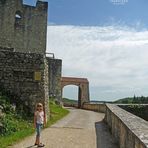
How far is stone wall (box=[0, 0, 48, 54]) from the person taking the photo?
3078cm

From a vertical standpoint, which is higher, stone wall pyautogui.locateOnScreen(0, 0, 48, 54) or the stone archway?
stone wall pyautogui.locateOnScreen(0, 0, 48, 54)

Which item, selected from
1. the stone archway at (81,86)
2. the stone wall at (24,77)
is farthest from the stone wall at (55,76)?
the stone wall at (24,77)

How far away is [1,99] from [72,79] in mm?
30637

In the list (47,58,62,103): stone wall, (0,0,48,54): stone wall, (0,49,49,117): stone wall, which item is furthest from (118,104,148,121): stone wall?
(0,0,48,54): stone wall

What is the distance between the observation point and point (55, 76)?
108ft

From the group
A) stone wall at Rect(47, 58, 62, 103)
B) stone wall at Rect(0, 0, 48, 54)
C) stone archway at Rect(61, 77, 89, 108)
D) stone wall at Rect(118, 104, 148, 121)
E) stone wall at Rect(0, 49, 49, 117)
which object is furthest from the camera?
stone archway at Rect(61, 77, 89, 108)

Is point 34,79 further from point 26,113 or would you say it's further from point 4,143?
point 4,143

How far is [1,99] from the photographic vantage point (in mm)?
12242

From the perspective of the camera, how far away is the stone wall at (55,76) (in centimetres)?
3278

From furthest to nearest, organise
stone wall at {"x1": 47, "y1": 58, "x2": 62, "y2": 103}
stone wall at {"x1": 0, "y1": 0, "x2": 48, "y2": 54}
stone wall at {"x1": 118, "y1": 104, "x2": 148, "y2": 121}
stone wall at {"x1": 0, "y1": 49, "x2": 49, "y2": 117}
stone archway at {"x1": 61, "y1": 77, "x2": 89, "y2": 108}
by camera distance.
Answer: stone archway at {"x1": 61, "y1": 77, "x2": 89, "y2": 108} → stone wall at {"x1": 47, "y1": 58, "x2": 62, "y2": 103} → stone wall at {"x1": 0, "y1": 0, "x2": 48, "y2": 54} → stone wall at {"x1": 118, "y1": 104, "x2": 148, "y2": 121} → stone wall at {"x1": 0, "y1": 49, "x2": 49, "y2": 117}

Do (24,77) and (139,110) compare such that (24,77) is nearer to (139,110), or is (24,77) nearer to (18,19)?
(139,110)

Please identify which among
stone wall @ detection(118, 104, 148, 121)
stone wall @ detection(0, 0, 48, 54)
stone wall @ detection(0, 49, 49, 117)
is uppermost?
stone wall @ detection(0, 0, 48, 54)

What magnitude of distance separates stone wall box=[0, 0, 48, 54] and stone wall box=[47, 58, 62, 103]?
1.66 metres

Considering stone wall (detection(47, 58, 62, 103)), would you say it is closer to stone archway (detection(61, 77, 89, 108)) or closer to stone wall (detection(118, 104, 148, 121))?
stone archway (detection(61, 77, 89, 108))
